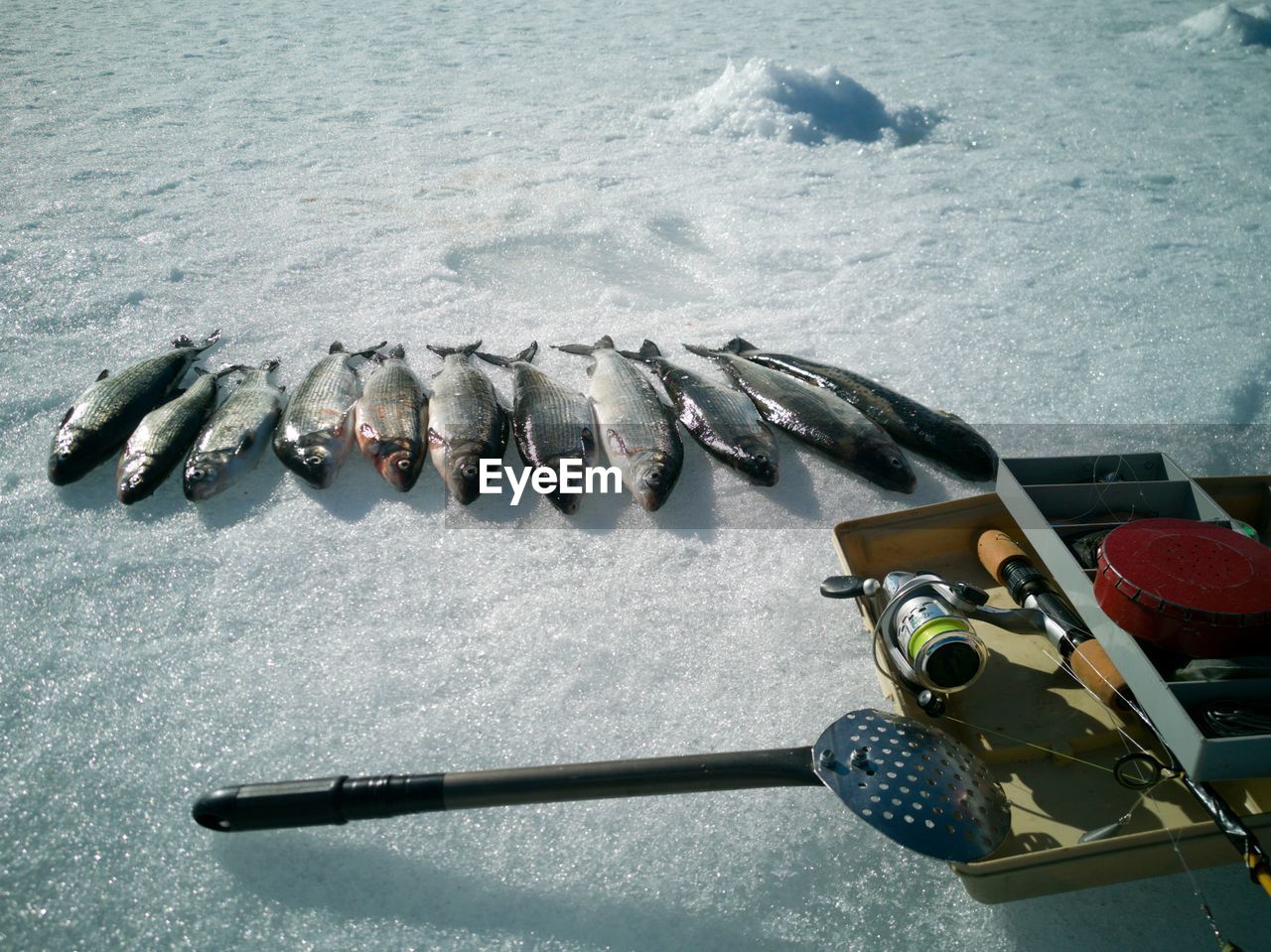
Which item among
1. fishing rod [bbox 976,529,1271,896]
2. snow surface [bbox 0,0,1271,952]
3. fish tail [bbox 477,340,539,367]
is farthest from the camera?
fish tail [bbox 477,340,539,367]

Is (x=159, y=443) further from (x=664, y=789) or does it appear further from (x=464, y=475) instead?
(x=664, y=789)

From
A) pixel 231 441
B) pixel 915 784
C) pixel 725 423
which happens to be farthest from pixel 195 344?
pixel 915 784

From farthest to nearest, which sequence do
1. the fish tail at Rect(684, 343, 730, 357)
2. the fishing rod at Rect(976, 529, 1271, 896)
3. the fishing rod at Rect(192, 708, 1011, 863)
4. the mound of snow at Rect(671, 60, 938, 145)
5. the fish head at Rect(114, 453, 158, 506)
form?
the mound of snow at Rect(671, 60, 938, 145)
the fish tail at Rect(684, 343, 730, 357)
the fish head at Rect(114, 453, 158, 506)
the fishing rod at Rect(192, 708, 1011, 863)
the fishing rod at Rect(976, 529, 1271, 896)

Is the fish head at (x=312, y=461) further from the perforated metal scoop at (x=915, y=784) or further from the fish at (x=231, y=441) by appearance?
the perforated metal scoop at (x=915, y=784)

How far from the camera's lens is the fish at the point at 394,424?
9.96ft

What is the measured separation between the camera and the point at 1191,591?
5.66ft

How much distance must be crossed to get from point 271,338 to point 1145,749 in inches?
149

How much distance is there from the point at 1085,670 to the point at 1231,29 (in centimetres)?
869

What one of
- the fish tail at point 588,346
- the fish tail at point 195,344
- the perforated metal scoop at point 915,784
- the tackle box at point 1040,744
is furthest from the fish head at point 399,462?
the perforated metal scoop at point 915,784

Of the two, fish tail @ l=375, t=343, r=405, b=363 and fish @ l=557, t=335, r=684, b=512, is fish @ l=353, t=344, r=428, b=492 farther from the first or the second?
fish @ l=557, t=335, r=684, b=512

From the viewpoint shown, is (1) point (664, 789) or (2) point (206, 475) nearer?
(1) point (664, 789)

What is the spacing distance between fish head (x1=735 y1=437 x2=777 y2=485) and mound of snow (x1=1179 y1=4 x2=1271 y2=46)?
782 centimetres

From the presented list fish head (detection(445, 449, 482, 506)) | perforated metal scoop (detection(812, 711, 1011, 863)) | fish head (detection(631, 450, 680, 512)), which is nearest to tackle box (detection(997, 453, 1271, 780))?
perforated metal scoop (detection(812, 711, 1011, 863))

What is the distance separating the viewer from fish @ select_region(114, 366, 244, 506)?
2914 millimetres
